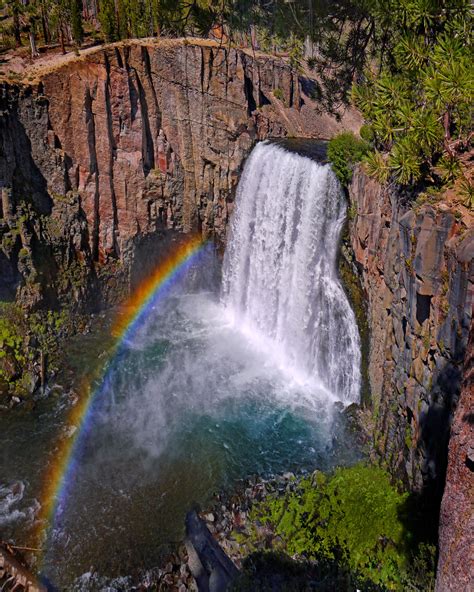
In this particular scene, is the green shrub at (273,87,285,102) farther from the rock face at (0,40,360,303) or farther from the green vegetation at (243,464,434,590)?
the green vegetation at (243,464,434,590)

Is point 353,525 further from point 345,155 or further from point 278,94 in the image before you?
point 278,94

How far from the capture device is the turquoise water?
48.5ft

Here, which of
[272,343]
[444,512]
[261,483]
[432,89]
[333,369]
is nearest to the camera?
[444,512]

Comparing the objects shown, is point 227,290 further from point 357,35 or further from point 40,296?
point 357,35

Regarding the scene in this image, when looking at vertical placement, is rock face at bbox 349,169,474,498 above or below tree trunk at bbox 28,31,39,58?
below

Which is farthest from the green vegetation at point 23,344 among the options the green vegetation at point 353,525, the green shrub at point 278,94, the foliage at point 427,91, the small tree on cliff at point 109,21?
the green shrub at point 278,94

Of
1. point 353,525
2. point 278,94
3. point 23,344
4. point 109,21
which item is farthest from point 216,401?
point 109,21

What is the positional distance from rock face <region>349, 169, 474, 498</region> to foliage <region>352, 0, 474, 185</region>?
4.11 feet

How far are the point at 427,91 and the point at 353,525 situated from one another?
11.1 m

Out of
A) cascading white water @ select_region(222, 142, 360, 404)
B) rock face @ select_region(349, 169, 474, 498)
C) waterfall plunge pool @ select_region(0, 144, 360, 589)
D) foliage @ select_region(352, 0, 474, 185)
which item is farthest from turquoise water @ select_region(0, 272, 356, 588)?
foliage @ select_region(352, 0, 474, 185)

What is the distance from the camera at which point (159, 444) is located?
18.4 meters

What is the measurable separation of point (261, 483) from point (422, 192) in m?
10.5

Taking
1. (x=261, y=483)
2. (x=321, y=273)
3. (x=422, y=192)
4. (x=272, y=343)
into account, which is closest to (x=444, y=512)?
(x=422, y=192)

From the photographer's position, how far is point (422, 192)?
499 inches
